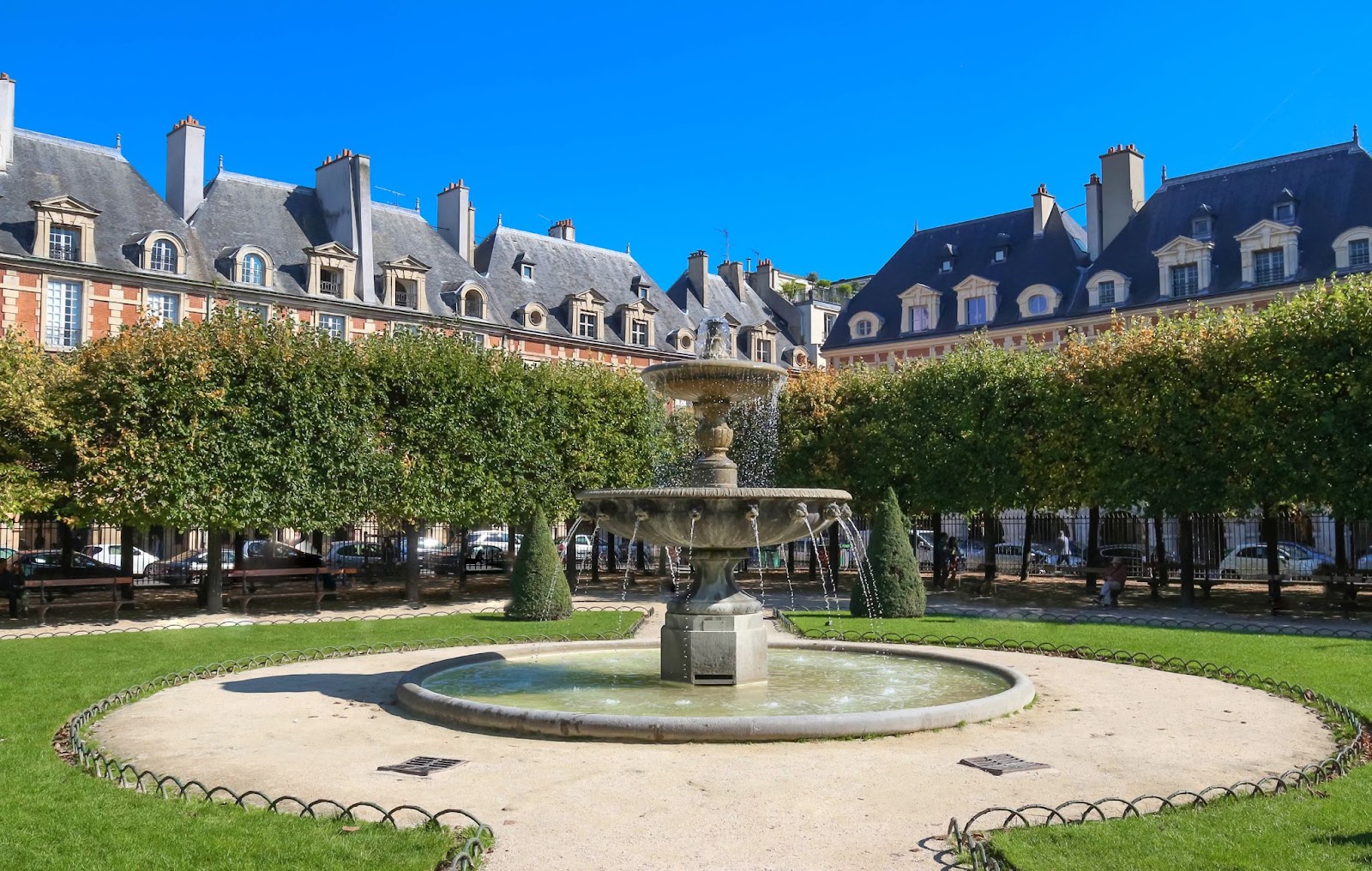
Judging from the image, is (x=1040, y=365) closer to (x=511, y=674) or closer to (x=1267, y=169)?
(x=511, y=674)

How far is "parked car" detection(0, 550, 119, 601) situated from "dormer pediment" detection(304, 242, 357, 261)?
12445 mm

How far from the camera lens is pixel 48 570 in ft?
86.5

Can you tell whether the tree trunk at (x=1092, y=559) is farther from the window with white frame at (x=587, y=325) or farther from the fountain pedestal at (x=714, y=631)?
the window with white frame at (x=587, y=325)

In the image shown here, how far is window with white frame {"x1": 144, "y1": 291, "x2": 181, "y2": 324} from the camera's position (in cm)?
3484

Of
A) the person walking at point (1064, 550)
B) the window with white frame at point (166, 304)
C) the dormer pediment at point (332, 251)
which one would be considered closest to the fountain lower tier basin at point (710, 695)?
the person walking at point (1064, 550)

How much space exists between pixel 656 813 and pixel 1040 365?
21266 millimetres

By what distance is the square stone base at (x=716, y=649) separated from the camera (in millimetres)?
10578

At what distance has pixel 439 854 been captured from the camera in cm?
545

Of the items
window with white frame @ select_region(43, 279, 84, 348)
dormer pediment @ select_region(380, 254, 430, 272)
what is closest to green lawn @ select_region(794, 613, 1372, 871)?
window with white frame @ select_region(43, 279, 84, 348)

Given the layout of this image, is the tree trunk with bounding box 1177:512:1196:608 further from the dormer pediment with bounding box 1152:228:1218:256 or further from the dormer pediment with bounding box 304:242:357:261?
the dormer pediment with bounding box 304:242:357:261

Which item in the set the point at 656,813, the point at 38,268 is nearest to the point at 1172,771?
the point at 656,813

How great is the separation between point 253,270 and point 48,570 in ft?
46.2

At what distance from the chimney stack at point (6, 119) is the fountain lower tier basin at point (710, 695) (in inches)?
1197

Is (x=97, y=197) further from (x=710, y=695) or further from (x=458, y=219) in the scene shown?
(x=710, y=695)
